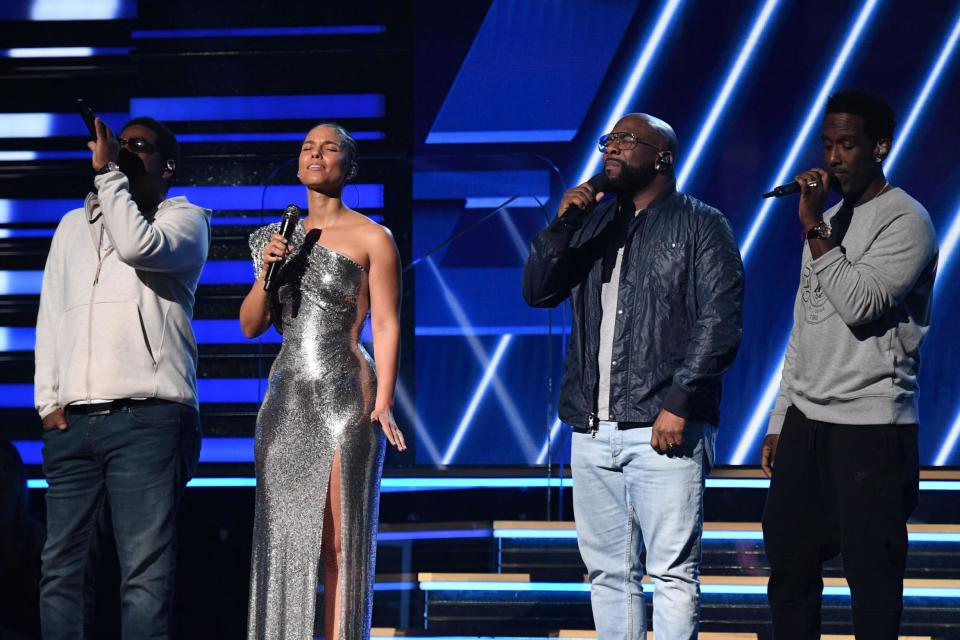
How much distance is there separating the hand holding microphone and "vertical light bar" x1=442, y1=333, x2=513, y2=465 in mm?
1683

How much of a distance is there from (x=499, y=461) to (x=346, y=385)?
1623mm

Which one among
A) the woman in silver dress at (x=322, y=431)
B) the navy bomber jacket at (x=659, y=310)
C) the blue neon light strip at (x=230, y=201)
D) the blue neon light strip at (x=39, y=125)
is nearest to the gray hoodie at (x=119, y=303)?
the woman in silver dress at (x=322, y=431)

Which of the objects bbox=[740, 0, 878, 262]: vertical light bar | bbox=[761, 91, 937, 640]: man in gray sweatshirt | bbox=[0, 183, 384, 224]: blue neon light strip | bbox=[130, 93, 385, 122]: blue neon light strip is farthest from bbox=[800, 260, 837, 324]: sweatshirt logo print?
bbox=[130, 93, 385, 122]: blue neon light strip

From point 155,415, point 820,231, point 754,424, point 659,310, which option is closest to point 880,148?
point 820,231

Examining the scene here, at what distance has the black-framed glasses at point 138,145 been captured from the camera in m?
3.17

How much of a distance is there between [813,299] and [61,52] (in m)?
3.96

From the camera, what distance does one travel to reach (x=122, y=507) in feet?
9.55

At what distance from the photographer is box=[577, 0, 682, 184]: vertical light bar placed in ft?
17.5

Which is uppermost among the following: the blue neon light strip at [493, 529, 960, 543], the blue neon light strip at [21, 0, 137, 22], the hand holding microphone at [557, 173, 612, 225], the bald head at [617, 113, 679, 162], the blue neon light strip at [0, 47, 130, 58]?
the blue neon light strip at [21, 0, 137, 22]

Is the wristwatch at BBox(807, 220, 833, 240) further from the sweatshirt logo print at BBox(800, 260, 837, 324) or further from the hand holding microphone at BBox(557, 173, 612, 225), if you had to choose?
the hand holding microphone at BBox(557, 173, 612, 225)

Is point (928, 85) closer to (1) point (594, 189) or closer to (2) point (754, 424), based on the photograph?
(2) point (754, 424)

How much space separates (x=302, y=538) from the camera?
295 cm

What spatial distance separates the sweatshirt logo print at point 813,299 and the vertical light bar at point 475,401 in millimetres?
1720

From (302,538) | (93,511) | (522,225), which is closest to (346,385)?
(302,538)
